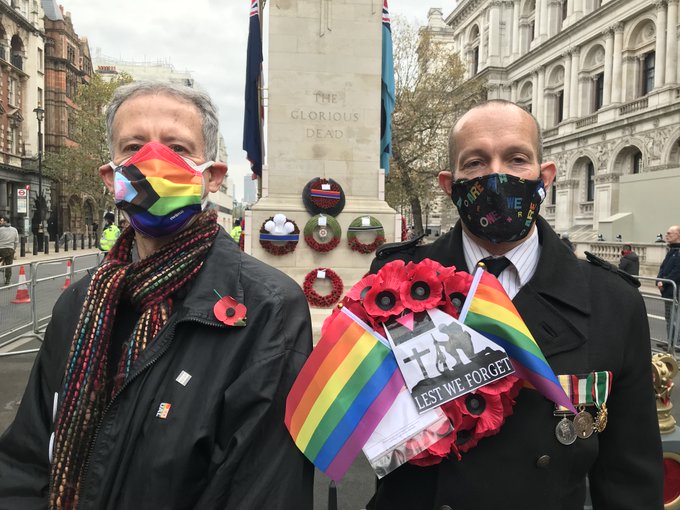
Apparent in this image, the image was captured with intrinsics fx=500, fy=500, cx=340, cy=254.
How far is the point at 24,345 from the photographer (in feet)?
24.7

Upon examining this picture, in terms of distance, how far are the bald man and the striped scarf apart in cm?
95

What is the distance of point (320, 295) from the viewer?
8.30m

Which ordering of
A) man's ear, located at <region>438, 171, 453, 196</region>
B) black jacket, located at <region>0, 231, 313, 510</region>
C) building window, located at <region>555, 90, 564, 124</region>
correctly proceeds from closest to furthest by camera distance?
black jacket, located at <region>0, 231, 313, 510</region> < man's ear, located at <region>438, 171, 453, 196</region> < building window, located at <region>555, 90, 564, 124</region>

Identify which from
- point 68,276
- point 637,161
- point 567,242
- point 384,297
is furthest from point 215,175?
point 637,161

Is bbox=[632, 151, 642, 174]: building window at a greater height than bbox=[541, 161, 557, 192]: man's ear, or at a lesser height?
greater

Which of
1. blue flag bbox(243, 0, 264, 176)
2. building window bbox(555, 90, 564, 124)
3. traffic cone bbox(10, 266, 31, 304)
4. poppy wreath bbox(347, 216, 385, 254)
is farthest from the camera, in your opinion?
building window bbox(555, 90, 564, 124)

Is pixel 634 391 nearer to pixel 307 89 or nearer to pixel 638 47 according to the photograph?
pixel 307 89

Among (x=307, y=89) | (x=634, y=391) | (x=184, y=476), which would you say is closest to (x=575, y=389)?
(x=634, y=391)

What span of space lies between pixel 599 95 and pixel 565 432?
41.2 metres

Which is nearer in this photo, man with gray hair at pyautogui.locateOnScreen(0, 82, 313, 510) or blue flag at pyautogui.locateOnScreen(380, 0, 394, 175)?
man with gray hair at pyautogui.locateOnScreen(0, 82, 313, 510)

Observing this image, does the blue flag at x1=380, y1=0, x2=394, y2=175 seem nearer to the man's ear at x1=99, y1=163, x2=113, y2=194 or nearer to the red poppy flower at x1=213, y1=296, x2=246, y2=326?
the man's ear at x1=99, y1=163, x2=113, y2=194

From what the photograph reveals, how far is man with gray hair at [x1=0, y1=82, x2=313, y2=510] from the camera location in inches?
58.1

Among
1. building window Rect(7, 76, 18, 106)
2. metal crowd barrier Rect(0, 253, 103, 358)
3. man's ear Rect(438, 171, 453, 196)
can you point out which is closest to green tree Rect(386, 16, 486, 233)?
metal crowd barrier Rect(0, 253, 103, 358)

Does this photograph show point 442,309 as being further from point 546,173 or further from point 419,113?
point 419,113
